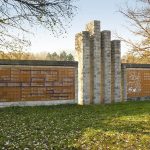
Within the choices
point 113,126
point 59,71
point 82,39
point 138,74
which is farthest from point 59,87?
point 113,126

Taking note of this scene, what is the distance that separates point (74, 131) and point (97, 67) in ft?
44.1

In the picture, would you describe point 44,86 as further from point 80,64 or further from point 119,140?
point 119,140

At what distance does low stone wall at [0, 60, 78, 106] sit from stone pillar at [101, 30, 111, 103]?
2.27 m

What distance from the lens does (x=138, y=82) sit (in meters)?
31.8

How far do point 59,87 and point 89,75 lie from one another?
252cm

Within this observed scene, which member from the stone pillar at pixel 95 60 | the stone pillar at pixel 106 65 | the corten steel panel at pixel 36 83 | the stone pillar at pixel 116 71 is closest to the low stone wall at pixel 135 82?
the stone pillar at pixel 116 71

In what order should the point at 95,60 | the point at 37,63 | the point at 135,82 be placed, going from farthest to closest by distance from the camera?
the point at 135,82 → the point at 95,60 → the point at 37,63

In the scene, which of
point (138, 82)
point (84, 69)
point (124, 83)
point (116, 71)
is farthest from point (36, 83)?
point (138, 82)

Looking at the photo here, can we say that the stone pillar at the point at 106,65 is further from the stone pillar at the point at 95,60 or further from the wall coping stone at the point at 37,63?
the wall coping stone at the point at 37,63

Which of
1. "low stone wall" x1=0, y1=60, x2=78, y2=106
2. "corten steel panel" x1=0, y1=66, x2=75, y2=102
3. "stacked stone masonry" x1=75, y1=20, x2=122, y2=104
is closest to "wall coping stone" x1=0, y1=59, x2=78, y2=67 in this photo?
"low stone wall" x1=0, y1=60, x2=78, y2=106

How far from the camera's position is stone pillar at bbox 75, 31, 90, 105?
90.2 feet

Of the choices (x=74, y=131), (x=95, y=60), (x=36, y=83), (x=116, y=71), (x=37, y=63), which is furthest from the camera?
(x=116, y=71)

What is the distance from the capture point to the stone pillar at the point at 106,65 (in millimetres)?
28672

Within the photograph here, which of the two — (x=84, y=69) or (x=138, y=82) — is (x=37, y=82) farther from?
(x=138, y=82)
